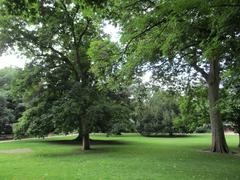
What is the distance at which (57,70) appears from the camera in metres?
24.0

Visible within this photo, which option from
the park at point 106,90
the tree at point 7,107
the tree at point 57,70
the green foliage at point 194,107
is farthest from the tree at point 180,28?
the tree at point 7,107

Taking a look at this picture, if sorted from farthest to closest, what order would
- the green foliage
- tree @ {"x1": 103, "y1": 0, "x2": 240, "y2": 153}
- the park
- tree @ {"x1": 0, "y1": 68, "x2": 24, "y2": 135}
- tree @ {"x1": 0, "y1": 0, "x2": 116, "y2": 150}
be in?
tree @ {"x1": 0, "y1": 68, "x2": 24, "y2": 135}, the green foliage, tree @ {"x1": 0, "y1": 0, "x2": 116, "y2": 150}, the park, tree @ {"x1": 103, "y1": 0, "x2": 240, "y2": 153}

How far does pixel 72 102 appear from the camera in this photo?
Result: 21.9 m

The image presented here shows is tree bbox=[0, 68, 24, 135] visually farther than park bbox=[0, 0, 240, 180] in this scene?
Yes

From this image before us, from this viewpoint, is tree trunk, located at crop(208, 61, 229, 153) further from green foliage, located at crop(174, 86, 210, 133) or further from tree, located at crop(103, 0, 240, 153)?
tree, located at crop(103, 0, 240, 153)

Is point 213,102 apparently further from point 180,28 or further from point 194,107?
point 180,28

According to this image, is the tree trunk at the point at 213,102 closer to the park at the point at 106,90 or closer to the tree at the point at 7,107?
the park at the point at 106,90

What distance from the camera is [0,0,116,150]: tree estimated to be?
22406 millimetres

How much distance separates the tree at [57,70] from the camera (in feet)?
73.5

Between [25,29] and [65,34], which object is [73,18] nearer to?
[65,34]

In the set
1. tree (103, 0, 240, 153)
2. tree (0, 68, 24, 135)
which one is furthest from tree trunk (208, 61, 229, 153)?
tree (0, 68, 24, 135)

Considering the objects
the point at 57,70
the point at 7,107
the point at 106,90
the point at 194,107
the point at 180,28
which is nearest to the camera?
the point at 180,28

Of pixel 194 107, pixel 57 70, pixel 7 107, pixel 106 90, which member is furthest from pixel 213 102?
pixel 7 107

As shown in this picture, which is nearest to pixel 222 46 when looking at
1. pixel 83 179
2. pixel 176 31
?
pixel 176 31
